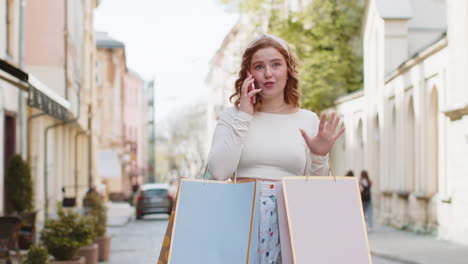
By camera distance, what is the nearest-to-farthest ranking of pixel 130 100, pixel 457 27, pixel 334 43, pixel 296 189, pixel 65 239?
pixel 296 189, pixel 65 239, pixel 457 27, pixel 334 43, pixel 130 100

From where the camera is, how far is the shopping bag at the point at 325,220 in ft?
11.0

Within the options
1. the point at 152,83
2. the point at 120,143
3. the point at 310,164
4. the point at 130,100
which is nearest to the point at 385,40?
the point at 310,164

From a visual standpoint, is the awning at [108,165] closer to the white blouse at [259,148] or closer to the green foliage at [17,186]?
the green foliage at [17,186]

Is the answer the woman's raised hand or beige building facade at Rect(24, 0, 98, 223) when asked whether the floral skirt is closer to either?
the woman's raised hand

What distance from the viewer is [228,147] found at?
3.58 meters

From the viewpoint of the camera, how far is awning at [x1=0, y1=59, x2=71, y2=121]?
10.2 meters

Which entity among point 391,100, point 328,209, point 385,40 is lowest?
point 328,209

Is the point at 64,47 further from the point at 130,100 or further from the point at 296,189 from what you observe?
the point at 130,100

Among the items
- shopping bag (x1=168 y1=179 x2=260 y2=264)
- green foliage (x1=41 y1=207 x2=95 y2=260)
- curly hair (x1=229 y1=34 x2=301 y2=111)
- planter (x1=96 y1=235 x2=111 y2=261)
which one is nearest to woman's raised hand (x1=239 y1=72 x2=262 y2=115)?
curly hair (x1=229 y1=34 x2=301 y2=111)

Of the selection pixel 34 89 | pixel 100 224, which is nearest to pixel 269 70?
pixel 34 89

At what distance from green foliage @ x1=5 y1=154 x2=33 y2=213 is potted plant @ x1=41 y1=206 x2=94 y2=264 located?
608 centimetres

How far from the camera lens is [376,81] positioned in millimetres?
28438

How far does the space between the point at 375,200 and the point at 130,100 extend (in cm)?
5832

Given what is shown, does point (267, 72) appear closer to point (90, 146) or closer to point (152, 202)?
point (152, 202)
